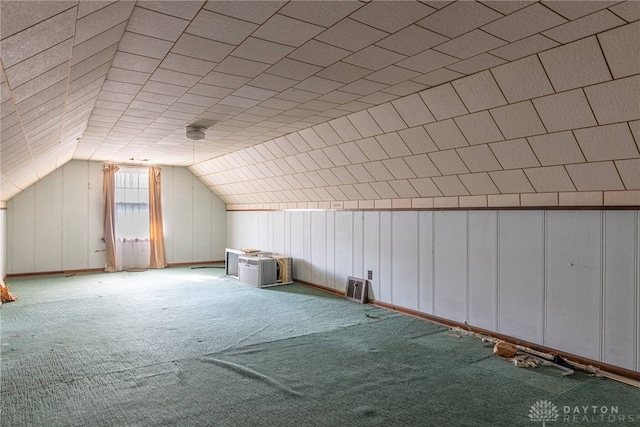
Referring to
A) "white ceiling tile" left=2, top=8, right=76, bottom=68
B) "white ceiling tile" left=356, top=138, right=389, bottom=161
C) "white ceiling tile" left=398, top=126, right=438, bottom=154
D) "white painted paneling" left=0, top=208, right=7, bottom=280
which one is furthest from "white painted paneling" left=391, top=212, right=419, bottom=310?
"white painted paneling" left=0, top=208, right=7, bottom=280

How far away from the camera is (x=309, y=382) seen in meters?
3.28

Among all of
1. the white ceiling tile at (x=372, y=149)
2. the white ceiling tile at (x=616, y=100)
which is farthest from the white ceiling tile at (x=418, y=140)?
the white ceiling tile at (x=616, y=100)

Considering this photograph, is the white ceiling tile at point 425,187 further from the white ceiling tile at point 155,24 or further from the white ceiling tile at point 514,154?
the white ceiling tile at point 155,24

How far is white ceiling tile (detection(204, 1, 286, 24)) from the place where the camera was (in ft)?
A: 7.61

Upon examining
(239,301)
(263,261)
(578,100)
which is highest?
(578,100)

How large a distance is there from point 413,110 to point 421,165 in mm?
837

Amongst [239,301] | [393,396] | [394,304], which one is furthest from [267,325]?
[393,396]

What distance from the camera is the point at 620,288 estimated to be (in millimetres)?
3467

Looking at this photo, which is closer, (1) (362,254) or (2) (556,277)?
(2) (556,277)

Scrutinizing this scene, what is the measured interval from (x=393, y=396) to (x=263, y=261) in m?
4.72

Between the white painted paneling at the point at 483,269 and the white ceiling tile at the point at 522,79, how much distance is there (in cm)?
157

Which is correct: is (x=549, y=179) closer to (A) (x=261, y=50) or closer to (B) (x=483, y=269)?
(B) (x=483, y=269)

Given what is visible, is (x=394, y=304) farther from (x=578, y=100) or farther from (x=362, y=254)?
(x=578, y=100)

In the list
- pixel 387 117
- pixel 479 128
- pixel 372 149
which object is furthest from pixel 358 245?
pixel 479 128
